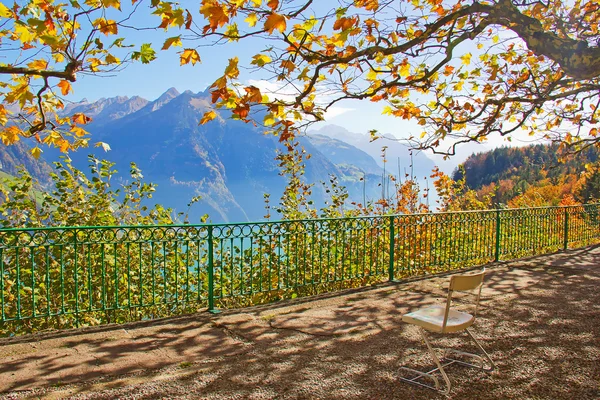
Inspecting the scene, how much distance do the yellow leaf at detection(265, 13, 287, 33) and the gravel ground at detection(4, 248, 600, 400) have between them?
3.42 meters

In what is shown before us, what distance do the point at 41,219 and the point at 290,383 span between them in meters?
5.46

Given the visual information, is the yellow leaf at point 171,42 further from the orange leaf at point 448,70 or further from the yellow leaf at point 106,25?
the orange leaf at point 448,70

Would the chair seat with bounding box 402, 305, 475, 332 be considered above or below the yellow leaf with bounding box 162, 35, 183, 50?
below

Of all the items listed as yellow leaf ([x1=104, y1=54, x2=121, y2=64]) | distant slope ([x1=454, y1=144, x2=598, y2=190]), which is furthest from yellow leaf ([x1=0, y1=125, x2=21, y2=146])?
distant slope ([x1=454, y1=144, x2=598, y2=190])

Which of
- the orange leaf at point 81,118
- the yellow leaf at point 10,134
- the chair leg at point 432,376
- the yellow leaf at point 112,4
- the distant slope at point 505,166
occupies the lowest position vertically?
the chair leg at point 432,376

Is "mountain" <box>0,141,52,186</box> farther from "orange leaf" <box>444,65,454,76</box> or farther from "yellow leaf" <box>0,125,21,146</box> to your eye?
"orange leaf" <box>444,65,454,76</box>

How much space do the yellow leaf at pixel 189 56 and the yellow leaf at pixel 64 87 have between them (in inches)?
70.5

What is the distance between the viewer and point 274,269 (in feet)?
28.0

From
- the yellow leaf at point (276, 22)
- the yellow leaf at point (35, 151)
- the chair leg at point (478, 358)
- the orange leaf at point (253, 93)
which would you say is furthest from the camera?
the yellow leaf at point (35, 151)

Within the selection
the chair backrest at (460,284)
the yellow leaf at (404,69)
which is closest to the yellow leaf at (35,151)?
the yellow leaf at (404,69)

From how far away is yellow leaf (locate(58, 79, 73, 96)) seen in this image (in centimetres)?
Result: 615

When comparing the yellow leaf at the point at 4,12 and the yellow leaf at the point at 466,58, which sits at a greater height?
the yellow leaf at the point at 466,58

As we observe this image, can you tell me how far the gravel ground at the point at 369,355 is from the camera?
13.4 ft

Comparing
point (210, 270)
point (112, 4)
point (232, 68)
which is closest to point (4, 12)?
point (112, 4)
